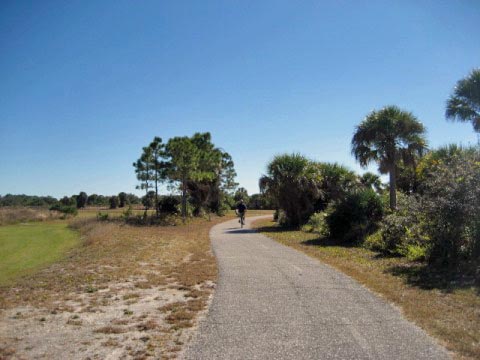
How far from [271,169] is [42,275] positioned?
17.1 metres

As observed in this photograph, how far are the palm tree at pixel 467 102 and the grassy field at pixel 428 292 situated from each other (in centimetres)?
1003

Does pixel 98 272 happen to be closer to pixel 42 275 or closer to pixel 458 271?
pixel 42 275

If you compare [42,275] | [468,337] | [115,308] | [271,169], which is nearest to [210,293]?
[115,308]

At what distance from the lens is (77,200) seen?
317 ft

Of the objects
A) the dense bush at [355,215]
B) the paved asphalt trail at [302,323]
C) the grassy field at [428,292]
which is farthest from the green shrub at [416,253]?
the dense bush at [355,215]

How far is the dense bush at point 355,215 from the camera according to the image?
16.6 m

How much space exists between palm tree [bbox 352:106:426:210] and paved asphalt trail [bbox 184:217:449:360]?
12.6m

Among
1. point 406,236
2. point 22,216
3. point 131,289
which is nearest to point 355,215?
point 406,236

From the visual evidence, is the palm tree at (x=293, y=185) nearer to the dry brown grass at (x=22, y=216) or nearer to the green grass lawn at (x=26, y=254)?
the green grass lawn at (x=26, y=254)

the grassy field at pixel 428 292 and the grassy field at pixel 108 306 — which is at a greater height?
the grassy field at pixel 108 306

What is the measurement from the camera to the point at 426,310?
624cm

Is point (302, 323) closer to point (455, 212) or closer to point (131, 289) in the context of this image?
point (131, 289)

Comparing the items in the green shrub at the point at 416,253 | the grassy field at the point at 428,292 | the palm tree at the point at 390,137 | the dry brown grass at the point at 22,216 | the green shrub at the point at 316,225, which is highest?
the palm tree at the point at 390,137

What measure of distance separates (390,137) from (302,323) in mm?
16386
